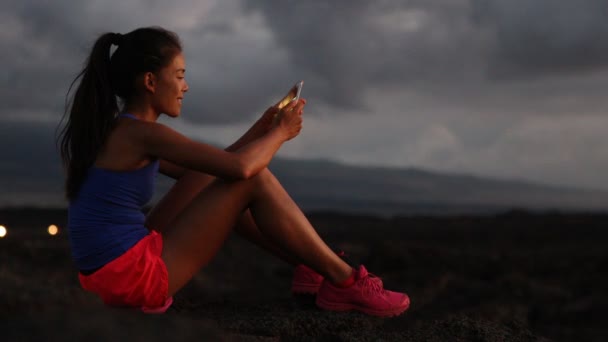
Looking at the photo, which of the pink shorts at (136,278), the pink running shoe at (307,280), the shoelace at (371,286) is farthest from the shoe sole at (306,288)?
the pink shorts at (136,278)

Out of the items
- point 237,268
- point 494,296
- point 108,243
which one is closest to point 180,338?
point 108,243

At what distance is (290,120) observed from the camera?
319 cm

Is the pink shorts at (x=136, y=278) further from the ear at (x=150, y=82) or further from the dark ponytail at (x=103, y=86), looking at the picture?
the ear at (x=150, y=82)

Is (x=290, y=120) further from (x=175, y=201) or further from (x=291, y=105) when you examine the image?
(x=175, y=201)

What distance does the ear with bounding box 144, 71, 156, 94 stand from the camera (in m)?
3.02

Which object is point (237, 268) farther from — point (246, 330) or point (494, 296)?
point (246, 330)

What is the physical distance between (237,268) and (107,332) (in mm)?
17409

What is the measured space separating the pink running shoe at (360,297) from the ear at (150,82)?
1.27 m

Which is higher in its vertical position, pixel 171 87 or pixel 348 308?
pixel 171 87

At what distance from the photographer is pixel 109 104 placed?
9.93 feet

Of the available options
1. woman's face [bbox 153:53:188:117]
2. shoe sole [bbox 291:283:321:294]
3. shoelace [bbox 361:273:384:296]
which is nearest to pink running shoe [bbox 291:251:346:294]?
shoe sole [bbox 291:283:321:294]

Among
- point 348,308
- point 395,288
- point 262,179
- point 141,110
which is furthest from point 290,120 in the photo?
→ point 395,288

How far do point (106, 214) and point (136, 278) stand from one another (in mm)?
302

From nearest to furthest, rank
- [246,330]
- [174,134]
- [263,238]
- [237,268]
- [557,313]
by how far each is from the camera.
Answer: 1. [174,134]
2. [246,330]
3. [263,238]
4. [557,313]
5. [237,268]
